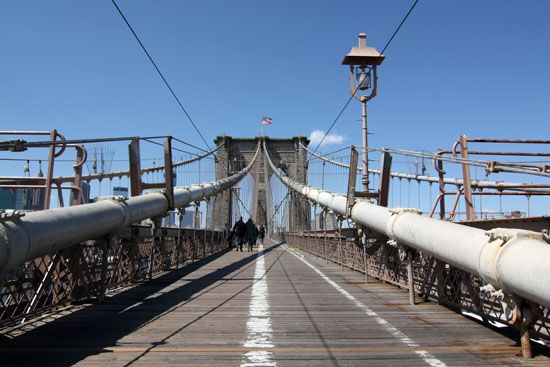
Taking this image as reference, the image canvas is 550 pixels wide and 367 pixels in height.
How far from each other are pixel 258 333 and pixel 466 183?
5.02m

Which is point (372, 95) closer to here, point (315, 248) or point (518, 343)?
point (315, 248)

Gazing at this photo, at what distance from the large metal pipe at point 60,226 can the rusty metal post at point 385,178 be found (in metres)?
4.13

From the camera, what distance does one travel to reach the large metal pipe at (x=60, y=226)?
3.56 m

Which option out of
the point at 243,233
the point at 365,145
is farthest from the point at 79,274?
the point at 243,233

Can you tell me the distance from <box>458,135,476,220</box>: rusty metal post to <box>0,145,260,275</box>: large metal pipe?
5042 millimetres

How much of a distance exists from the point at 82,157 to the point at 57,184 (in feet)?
3.12

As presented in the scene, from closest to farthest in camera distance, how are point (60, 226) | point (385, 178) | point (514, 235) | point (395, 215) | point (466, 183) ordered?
point (514, 235) < point (60, 226) < point (395, 215) < point (466, 183) < point (385, 178)

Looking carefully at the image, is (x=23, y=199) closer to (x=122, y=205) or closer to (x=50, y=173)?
→ (x=50, y=173)

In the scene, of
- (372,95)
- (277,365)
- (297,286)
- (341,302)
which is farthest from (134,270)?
(372,95)

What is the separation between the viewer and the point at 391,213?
21.9 feet

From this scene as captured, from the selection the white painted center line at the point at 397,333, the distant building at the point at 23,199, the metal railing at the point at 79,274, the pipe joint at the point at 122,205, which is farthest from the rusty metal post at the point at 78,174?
the white painted center line at the point at 397,333

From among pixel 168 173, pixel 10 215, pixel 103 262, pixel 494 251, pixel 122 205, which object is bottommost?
pixel 103 262

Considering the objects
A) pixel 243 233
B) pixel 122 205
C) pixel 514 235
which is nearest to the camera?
pixel 514 235

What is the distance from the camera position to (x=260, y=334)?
4.65 metres
